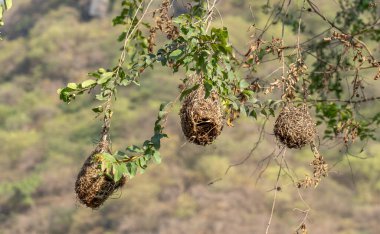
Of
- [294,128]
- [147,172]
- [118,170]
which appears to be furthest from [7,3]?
[147,172]

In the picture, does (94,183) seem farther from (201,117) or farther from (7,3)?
(7,3)

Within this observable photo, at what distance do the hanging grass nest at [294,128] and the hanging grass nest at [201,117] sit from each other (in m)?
0.52

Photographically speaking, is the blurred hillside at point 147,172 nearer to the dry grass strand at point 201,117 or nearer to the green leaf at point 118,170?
the dry grass strand at point 201,117

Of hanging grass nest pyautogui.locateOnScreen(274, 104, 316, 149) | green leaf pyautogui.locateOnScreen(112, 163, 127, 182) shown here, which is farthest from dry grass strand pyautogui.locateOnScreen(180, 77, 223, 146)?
hanging grass nest pyautogui.locateOnScreen(274, 104, 316, 149)

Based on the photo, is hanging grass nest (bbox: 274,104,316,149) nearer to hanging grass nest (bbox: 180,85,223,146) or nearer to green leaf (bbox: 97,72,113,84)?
hanging grass nest (bbox: 180,85,223,146)

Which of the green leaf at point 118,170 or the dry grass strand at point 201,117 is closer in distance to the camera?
the green leaf at point 118,170

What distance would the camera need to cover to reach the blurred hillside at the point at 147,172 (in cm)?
2723

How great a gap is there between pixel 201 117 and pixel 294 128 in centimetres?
68

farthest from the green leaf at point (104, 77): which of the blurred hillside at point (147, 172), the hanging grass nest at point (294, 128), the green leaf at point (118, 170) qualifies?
the blurred hillside at point (147, 172)

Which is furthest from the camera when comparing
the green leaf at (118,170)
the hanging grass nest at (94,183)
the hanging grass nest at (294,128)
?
the hanging grass nest at (294,128)

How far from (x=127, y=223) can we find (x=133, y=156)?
916 inches

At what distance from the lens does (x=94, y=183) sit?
458 centimetres

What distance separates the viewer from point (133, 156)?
4.32 m

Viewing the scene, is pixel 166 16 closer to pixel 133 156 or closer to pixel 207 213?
pixel 133 156
